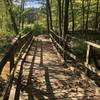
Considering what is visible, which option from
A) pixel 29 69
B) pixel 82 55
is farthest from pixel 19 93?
pixel 82 55

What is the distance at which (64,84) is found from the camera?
7.77m

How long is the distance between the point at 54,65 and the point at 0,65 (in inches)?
239

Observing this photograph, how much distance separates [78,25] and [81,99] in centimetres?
4271

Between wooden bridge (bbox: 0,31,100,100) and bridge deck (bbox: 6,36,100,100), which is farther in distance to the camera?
bridge deck (bbox: 6,36,100,100)

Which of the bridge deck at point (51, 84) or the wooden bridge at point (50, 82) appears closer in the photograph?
the wooden bridge at point (50, 82)

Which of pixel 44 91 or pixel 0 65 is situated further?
pixel 44 91

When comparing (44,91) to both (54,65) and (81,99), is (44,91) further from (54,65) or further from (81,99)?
(54,65)

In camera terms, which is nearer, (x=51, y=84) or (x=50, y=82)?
(x=51, y=84)

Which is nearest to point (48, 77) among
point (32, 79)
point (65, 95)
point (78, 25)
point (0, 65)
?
point (32, 79)

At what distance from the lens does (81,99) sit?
6453mm

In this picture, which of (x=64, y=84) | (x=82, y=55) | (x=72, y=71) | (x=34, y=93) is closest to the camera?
(x=34, y=93)

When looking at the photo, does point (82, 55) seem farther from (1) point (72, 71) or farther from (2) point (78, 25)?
(2) point (78, 25)

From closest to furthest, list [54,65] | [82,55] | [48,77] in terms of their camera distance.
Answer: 1. [48,77]
2. [54,65]
3. [82,55]

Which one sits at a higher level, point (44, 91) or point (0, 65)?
point (0, 65)
